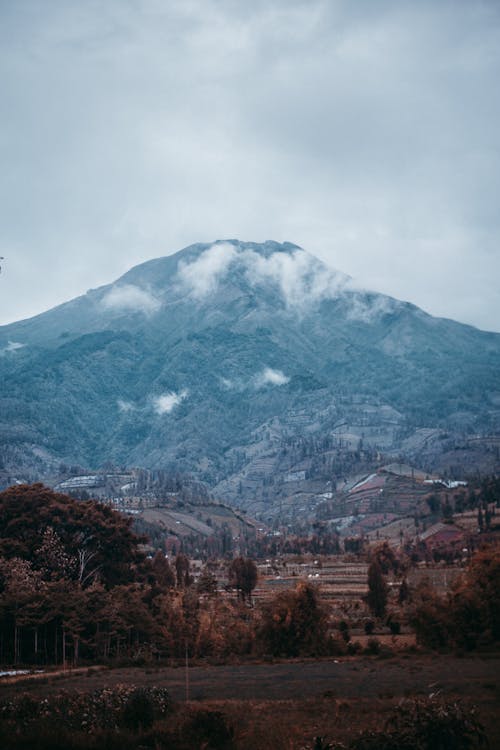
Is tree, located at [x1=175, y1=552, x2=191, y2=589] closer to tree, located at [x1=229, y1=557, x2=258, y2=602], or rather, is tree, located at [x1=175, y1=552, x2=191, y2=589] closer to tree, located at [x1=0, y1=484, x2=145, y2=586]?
tree, located at [x1=229, y1=557, x2=258, y2=602]

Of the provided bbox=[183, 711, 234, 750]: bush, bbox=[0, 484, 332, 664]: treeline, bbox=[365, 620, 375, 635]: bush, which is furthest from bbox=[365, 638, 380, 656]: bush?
bbox=[183, 711, 234, 750]: bush

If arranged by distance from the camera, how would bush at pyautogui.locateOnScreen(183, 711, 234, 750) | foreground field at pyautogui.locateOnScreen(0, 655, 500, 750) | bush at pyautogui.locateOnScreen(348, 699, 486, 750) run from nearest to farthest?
bush at pyautogui.locateOnScreen(348, 699, 486, 750) → bush at pyautogui.locateOnScreen(183, 711, 234, 750) → foreground field at pyautogui.locateOnScreen(0, 655, 500, 750)

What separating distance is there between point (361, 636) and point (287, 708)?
94.6ft

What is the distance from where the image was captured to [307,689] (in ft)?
97.3

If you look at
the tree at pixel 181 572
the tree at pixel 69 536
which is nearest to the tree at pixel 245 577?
the tree at pixel 181 572

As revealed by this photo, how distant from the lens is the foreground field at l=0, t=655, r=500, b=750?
2111cm

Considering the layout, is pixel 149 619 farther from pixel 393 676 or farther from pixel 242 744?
pixel 242 744

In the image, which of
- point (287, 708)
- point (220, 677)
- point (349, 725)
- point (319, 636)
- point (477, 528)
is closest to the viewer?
point (349, 725)

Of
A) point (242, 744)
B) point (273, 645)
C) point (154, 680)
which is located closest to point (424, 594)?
point (273, 645)

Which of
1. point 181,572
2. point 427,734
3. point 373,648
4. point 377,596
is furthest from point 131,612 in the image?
point 181,572

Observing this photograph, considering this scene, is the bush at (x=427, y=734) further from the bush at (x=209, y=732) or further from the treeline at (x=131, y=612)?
the treeline at (x=131, y=612)

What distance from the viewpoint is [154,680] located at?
34281mm

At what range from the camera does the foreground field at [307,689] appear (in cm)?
A: 2111

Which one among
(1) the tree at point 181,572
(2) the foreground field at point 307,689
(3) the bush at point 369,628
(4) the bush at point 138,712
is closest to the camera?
(4) the bush at point 138,712
